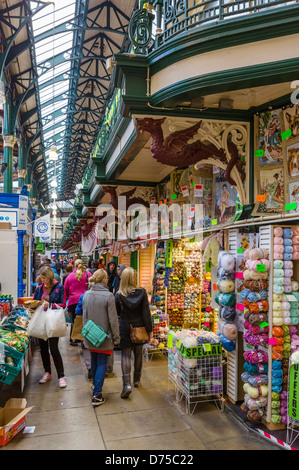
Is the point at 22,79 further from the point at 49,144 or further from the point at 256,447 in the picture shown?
the point at 256,447

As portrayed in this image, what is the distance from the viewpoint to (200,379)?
4.48 meters

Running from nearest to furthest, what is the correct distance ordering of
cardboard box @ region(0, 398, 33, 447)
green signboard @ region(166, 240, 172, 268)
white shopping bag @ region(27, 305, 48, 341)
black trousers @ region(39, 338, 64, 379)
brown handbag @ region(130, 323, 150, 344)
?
cardboard box @ region(0, 398, 33, 447) < brown handbag @ region(130, 323, 150, 344) < white shopping bag @ region(27, 305, 48, 341) < black trousers @ region(39, 338, 64, 379) < green signboard @ region(166, 240, 172, 268)

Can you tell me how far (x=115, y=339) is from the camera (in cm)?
457

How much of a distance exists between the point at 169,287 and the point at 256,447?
3.84 meters

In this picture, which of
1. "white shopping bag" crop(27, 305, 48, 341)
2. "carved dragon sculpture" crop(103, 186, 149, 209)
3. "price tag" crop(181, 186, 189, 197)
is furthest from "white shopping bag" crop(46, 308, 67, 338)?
"carved dragon sculpture" crop(103, 186, 149, 209)

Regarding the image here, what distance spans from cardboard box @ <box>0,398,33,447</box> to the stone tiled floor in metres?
0.10

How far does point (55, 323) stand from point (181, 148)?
3029 millimetres

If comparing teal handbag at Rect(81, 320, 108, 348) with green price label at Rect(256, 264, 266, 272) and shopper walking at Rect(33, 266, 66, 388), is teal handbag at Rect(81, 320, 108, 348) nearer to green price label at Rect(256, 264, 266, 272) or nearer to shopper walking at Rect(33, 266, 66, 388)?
shopper walking at Rect(33, 266, 66, 388)

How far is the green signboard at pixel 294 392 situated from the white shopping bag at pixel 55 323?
3.06 m

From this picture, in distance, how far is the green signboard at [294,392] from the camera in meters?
3.54

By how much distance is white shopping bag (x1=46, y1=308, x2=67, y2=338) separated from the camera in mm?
5012

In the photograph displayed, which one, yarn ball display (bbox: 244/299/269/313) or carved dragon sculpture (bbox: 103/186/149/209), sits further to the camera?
carved dragon sculpture (bbox: 103/186/149/209)

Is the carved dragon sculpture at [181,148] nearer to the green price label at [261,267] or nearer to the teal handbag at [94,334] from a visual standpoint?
the green price label at [261,267]

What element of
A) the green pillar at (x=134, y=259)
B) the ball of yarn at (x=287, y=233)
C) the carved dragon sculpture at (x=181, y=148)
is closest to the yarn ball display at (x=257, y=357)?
the ball of yarn at (x=287, y=233)
